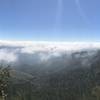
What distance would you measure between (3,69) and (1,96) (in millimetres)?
5492

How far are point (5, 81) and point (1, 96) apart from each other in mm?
2676

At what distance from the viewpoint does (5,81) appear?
41.5m

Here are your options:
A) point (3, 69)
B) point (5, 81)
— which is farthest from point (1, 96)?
point (3, 69)

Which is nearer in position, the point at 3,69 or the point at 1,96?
the point at 1,96

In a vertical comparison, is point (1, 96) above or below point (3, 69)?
below

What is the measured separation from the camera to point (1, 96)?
131 ft

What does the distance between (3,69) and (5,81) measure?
2960mm

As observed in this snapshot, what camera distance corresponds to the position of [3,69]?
43781 millimetres

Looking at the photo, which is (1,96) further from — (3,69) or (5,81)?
(3,69)
